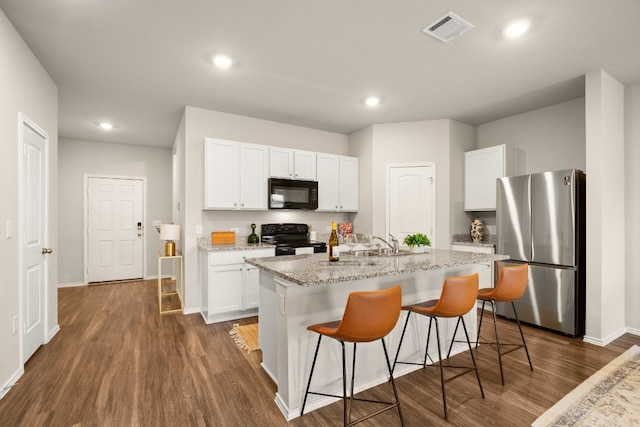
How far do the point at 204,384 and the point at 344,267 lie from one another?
4.65 feet

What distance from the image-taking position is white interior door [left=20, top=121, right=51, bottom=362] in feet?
8.95

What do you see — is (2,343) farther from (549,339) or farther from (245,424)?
(549,339)

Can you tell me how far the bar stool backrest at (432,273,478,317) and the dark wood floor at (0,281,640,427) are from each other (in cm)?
64

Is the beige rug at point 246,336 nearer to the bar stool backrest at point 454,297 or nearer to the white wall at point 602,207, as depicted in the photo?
the bar stool backrest at point 454,297

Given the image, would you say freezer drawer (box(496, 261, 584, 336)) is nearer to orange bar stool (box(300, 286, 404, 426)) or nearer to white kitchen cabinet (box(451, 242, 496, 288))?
white kitchen cabinet (box(451, 242, 496, 288))

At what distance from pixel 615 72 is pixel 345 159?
10.8 ft

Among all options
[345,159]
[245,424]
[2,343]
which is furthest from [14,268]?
[345,159]

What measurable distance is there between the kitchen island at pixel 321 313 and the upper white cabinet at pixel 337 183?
2.37 metres

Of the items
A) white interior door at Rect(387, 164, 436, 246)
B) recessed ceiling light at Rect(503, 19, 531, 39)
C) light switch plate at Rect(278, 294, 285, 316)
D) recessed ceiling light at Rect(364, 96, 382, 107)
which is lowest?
light switch plate at Rect(278, 294, 285, 316)

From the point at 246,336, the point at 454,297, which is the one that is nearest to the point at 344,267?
the point at 454,297


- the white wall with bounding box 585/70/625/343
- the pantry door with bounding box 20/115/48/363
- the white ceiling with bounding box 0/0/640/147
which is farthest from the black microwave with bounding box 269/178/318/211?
the white wall with bounding box 585/70/625/343

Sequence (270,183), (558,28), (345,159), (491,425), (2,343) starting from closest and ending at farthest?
1. (491,425)
2. (2,343)
3. (558,28)
4. (270,183)
5. (345,159)

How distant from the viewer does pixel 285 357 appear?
2.06 metres

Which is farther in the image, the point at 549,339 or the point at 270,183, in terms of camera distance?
the point at 270,183
